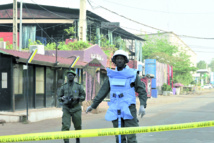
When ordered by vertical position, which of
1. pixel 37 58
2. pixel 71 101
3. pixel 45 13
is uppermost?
pixel 45 13

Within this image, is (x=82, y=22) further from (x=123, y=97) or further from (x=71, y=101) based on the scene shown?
(x=123, y=97)

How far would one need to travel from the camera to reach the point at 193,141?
906 centimetres

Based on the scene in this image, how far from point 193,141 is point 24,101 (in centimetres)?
918

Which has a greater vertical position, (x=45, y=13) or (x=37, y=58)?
(x=45, y=13)

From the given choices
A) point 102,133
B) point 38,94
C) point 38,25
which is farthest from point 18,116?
point 38,25

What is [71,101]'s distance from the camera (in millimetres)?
8406

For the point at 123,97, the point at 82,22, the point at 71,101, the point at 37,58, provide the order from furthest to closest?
the point at 82,22, the point at 37,58, the point at 71,101, the point at 123,97

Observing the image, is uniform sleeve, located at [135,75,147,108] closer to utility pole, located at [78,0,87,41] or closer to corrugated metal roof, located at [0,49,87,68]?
corrugated metal roof, located at [0,49,87,68]

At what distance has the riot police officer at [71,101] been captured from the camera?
8375 millimetres

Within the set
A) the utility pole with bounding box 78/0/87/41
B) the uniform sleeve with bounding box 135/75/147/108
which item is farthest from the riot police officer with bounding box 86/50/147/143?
the utility pole with bounding box 78/0/87/41

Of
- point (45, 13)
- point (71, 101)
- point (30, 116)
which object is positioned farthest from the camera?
point (45, 13)

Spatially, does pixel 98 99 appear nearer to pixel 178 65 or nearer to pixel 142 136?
pixel 142 136

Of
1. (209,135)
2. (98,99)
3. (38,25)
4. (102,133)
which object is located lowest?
(209,135)

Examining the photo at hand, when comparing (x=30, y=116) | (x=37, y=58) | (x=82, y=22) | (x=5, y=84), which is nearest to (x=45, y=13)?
Result: (x=82, y=22)
